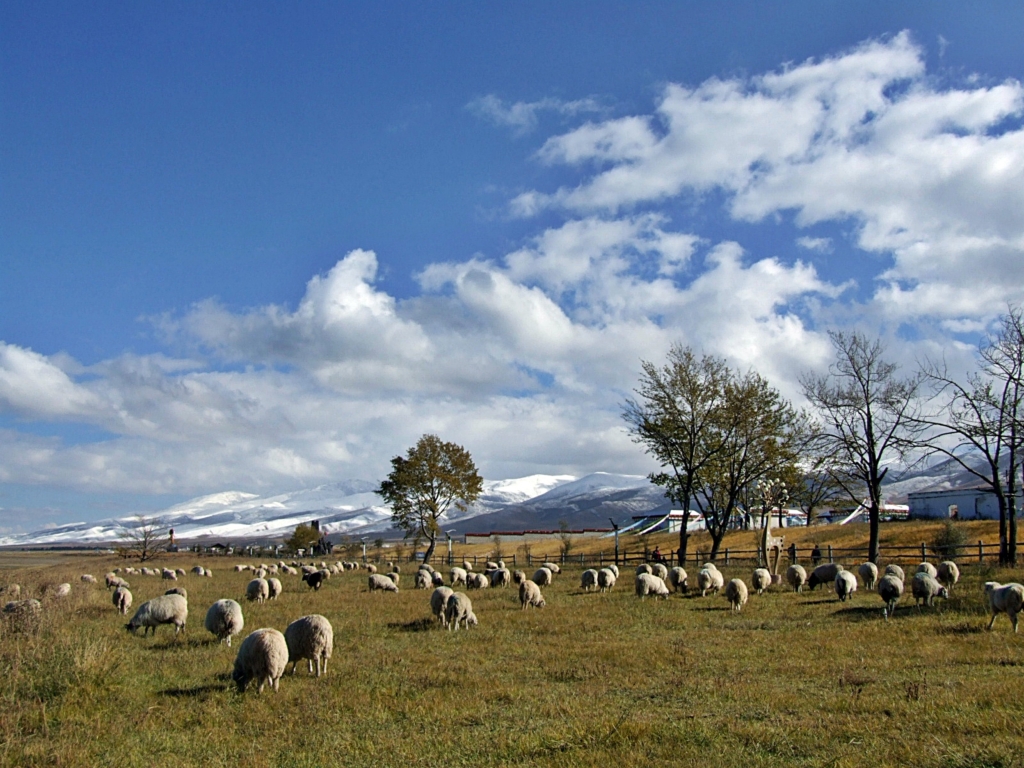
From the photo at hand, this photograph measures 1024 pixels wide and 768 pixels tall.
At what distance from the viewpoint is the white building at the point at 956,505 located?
73.5 m

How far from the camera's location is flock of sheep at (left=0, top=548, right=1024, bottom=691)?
13.1 m

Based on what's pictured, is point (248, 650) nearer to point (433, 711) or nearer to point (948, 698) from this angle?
point (433, 711)

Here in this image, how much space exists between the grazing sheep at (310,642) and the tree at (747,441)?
34688mm

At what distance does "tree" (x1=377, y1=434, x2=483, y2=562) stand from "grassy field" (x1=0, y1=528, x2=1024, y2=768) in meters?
47.8

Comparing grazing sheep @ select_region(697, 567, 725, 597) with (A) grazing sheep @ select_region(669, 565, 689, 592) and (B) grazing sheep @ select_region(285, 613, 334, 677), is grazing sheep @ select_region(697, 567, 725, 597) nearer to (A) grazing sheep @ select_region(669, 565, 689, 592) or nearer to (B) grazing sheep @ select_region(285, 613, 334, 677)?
(A) grazing sheep @ select_region(669, 565, 689, 592)

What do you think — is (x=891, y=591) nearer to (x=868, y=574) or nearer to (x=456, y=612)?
(x=868, y=574)

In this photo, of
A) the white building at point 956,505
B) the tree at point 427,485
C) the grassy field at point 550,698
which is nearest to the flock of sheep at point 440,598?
the grassy field at point 550,698

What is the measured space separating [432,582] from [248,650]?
79.7 feet

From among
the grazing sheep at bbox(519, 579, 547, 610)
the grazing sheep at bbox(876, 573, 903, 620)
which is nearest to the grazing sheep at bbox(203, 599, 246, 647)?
the grazing sheep at bbox(519, 579, 547, 610)

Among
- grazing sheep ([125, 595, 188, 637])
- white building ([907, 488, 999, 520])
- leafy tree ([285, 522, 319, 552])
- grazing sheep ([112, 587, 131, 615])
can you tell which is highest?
grazing sheep ([125, 595, 188, 637])

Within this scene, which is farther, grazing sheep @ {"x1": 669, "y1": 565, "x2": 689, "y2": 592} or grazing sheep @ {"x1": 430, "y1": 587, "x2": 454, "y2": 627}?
grazing sheep @ {"x1": 669, "y1": 565, "x2": 689, "y2": 592}

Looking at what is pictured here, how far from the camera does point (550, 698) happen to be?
11.8 metres

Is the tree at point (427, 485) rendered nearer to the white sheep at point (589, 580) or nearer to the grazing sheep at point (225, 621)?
the white sheep at point (589, 580)

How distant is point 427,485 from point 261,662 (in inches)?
2207
